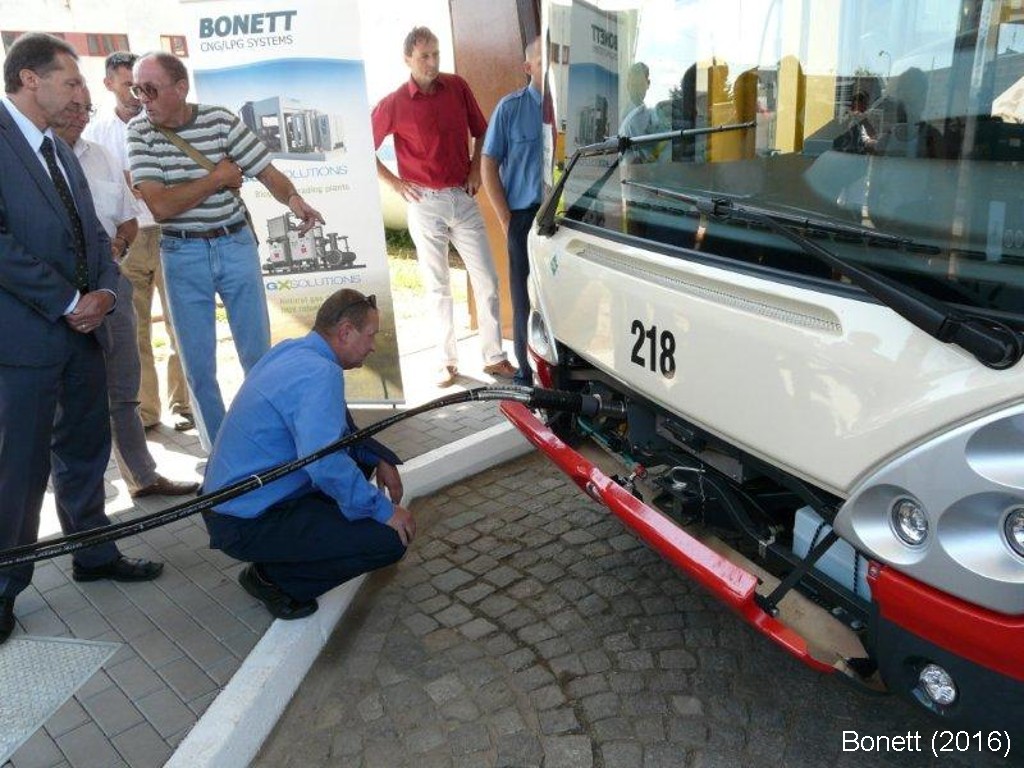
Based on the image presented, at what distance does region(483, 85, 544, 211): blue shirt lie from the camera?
475 cm

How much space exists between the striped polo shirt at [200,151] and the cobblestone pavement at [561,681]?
1.84 m

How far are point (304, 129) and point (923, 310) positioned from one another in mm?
3670

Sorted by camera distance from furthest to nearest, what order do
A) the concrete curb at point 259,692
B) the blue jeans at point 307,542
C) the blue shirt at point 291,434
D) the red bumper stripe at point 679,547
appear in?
the blue jeans at point 307,542 < the blue shirt at point 291,434 < the concrete curb at point 259,692 < the red bumper stripe at point 679,547

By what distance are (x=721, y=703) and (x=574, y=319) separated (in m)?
1.32

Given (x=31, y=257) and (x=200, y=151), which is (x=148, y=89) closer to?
(x=200, y=151)

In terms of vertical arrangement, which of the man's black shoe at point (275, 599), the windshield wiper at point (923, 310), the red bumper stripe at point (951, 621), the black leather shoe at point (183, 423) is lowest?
the black leather shoe at point (183, 423)

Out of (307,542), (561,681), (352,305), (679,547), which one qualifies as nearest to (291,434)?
(307,542)

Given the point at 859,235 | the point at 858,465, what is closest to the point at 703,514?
the point at 858,465

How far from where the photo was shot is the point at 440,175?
5.12 meters

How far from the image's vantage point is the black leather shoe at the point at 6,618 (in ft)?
9.46

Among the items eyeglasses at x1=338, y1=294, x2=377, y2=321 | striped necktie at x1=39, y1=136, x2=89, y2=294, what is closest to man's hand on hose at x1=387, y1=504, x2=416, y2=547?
eyeglasses at x1=338, y1=294, x2=377, y2=321

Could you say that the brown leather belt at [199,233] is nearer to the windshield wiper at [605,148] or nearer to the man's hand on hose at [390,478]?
the man's hand on hose at [390,478]

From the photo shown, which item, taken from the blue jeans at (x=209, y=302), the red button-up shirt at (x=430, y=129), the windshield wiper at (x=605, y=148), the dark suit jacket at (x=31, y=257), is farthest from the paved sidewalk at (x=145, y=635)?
the red button-up shirt at (x=430, y=129)

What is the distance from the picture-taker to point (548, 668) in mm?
2691
